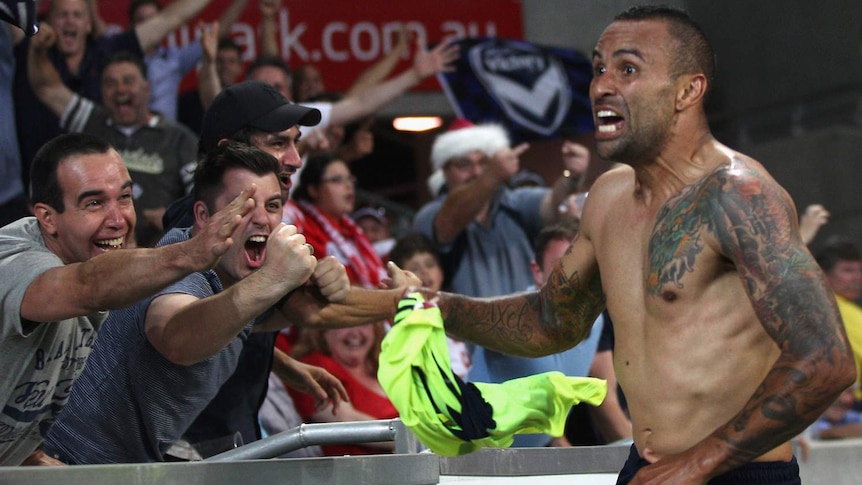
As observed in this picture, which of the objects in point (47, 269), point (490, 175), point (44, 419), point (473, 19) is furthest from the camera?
point (473, 19)

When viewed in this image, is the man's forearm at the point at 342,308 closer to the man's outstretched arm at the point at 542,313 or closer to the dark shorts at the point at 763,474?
the man's outstretched arm at the point at 542,313

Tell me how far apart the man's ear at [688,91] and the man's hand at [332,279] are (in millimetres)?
1237

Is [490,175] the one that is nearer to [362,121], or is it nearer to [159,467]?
[362,121]

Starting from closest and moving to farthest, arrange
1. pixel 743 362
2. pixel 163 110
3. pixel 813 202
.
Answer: pixel 743 362
pixel 163 110
pixel 813 202

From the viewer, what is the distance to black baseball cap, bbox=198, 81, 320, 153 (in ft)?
15.3

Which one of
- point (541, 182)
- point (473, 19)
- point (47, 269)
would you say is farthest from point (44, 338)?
point (473, 19)

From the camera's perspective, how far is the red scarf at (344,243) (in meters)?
6.29

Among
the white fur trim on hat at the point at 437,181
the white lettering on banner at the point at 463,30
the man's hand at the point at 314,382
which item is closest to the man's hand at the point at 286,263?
the man's hand at the point at 314,382

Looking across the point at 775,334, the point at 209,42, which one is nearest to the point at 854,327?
the point at 209,42

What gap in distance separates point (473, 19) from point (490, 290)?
11.2ft

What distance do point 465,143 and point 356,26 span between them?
2.57 meters

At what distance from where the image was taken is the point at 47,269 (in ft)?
10.8

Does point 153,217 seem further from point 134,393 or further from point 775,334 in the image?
point 775,334

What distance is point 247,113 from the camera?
4.67 metres
